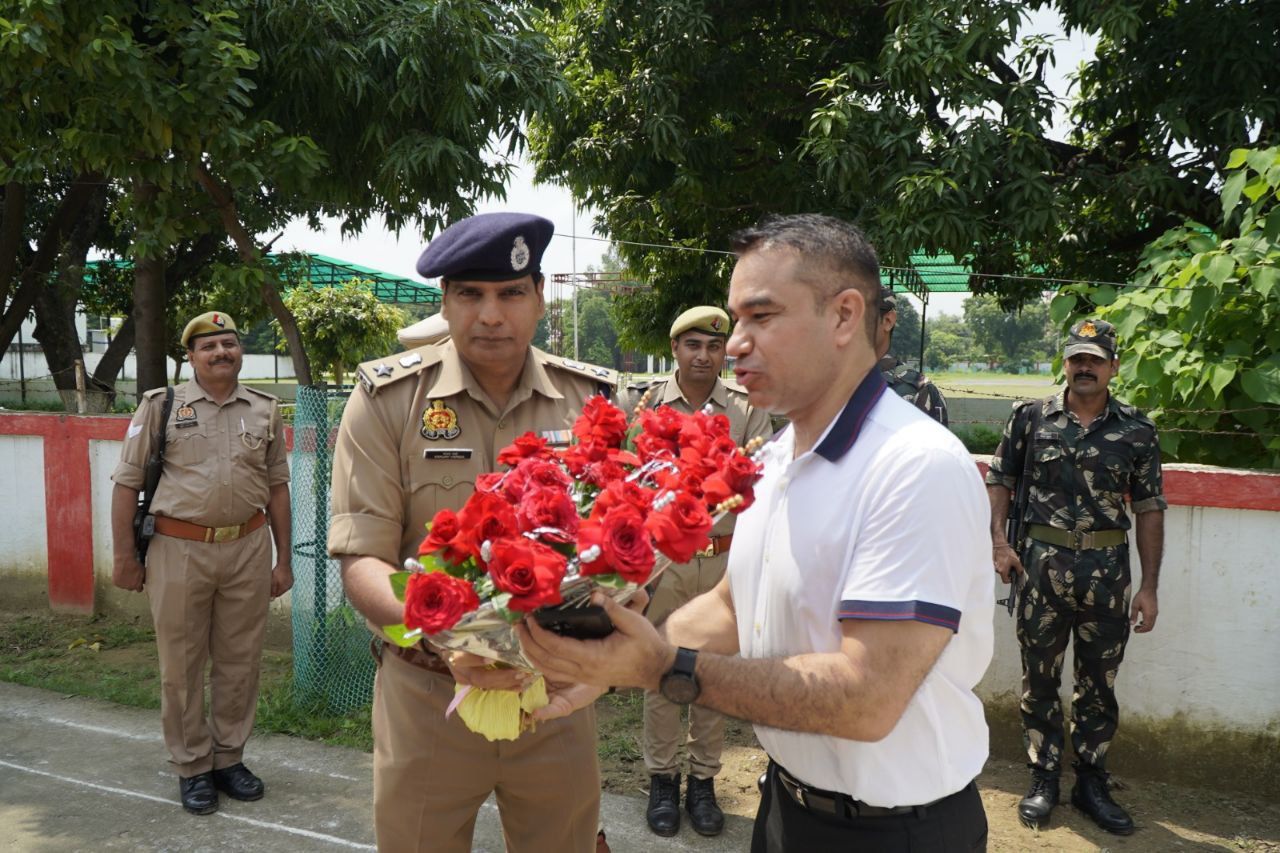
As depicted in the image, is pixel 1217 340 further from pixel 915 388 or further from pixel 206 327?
pixel 206 327

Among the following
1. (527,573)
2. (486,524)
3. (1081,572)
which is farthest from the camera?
(1081,572)

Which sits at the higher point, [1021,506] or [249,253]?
[249,253]

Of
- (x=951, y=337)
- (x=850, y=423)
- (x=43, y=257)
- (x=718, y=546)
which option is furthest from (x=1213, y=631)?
(x=951, y=337)

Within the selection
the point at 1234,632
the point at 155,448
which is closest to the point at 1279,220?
the point at 1234,632

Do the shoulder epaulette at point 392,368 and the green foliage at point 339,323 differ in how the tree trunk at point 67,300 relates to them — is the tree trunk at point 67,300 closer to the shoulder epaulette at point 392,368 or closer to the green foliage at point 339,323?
the green foliage at point 339,323

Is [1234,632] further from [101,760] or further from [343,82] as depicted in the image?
[343,82]

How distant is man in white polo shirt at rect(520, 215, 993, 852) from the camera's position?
1433mm

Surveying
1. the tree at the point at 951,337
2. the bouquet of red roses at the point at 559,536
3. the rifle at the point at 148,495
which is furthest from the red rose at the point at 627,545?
the tree at the point at 951,337

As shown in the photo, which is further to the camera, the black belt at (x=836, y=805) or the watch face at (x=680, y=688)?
the black belt at (x=836, y=805)

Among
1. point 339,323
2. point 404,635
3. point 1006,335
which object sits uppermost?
point 1006,335

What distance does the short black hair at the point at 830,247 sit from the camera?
160 cm

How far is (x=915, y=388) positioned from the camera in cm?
439

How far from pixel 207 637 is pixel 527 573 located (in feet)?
11.8

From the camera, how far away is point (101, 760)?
4.57 meters
